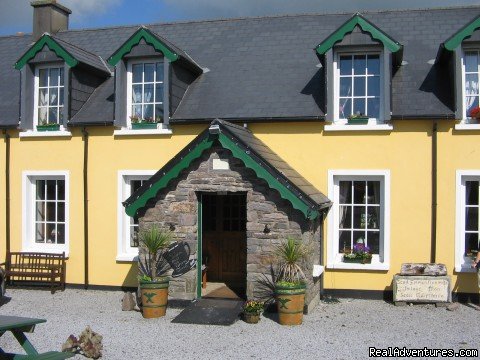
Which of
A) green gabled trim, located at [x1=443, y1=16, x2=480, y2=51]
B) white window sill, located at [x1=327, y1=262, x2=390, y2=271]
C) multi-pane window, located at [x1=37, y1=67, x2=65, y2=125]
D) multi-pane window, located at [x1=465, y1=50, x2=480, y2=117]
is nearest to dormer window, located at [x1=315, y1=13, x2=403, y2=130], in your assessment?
green gabled trim, located at [x1=443, y1=16, x2=480, y2=51]

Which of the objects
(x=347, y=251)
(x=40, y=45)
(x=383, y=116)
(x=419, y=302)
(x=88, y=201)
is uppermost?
(x=40, y=45)

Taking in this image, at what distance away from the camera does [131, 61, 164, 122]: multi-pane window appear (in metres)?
15.1

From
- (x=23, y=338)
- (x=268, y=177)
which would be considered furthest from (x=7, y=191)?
(x=23, y=338)

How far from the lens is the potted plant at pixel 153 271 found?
1180 centimetres

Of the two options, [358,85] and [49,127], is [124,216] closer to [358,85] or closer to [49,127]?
[49,127]

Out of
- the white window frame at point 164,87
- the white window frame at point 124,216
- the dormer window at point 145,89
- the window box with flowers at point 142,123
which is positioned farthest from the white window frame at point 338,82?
the white window frame at point 124,216

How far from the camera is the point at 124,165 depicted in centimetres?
1492

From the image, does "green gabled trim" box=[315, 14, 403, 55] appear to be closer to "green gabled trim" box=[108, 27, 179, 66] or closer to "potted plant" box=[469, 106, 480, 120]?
"potted plant" box=[469, 106, 480, 120]

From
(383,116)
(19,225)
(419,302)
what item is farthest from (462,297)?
(19,225)

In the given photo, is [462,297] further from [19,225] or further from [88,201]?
[19,225]

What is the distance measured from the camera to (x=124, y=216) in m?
14.9

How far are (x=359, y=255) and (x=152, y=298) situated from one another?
4.79m

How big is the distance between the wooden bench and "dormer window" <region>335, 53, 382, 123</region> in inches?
299

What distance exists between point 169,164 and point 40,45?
5656mm
